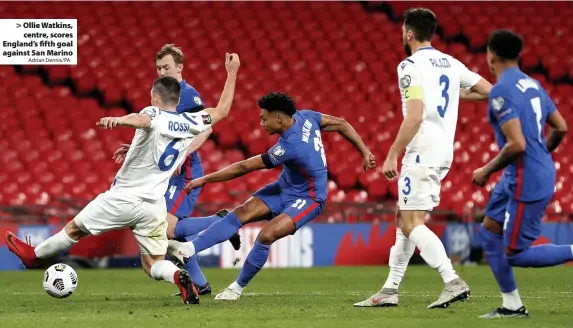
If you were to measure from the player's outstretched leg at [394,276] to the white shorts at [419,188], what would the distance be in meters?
0.44

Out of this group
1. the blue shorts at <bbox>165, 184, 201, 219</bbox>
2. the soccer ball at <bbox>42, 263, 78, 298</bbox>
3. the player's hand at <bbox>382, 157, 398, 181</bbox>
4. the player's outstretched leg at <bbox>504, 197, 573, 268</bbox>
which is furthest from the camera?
the blue shorts at <bbox>165, 184, 201, 219</bbox>

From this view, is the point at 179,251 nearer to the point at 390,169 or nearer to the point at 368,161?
the point at 368,161

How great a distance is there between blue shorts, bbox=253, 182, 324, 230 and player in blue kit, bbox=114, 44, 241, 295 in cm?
53

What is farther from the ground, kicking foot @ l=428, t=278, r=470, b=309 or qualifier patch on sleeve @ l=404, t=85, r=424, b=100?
qualifier patch on sleeve @ l=404, t=85, r=424, b=100

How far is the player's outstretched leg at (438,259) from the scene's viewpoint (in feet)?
20.8

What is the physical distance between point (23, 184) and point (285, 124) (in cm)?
844

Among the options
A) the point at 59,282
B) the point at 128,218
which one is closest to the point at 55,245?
the point at 59,282

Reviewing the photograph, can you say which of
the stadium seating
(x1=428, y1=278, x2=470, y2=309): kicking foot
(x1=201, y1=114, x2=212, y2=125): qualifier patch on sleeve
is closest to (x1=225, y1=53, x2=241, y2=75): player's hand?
(x1=201, y1=114, x2=212, y2=125): qualifier patch on sleeve

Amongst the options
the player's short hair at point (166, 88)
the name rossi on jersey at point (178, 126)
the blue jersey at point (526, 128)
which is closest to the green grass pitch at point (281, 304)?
the blue jersey at point (526, 128)

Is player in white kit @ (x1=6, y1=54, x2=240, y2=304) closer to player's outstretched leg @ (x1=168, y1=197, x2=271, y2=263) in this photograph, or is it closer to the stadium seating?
player's outstretched leg @ (x1=168, y1=197, x2=271, y2=263)

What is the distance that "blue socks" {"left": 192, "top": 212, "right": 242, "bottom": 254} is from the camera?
7.70m

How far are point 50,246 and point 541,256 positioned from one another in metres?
3.63

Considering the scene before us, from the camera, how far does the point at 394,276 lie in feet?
22.5

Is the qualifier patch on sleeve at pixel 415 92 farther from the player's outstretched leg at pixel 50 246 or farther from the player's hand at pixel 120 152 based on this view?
the player's outstretched leg at pixel 50 246
